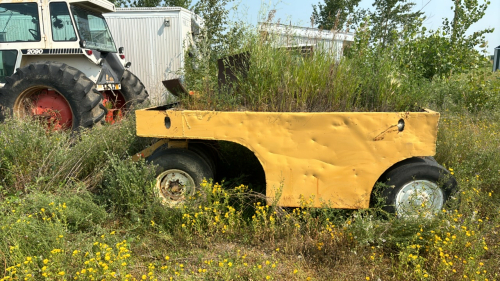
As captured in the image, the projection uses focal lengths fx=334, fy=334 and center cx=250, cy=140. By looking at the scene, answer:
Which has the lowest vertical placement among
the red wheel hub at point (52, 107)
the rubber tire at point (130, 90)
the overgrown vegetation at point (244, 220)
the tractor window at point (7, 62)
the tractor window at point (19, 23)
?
the overgrown vegetation at point (244, 220)

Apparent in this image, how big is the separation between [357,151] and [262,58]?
4.12 ft

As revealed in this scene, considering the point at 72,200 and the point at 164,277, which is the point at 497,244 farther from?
the point at 72,200

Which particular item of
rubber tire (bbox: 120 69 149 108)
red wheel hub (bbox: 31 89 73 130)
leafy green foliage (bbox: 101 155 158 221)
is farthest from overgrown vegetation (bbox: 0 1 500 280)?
rubber tire (bbox: 120 69 149 108)

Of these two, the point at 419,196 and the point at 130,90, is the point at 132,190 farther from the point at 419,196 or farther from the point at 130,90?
the point at 130,90

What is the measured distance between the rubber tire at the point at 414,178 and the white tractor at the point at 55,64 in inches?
174

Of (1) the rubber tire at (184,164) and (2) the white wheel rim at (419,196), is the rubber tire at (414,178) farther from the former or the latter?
(1) the rubber tire at (184,164)

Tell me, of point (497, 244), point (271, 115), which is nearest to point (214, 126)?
point (271, 115)

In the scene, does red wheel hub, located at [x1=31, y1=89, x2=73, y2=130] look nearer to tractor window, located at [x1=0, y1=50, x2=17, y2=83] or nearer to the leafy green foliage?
tractor window, located at [x1=0, y1=50, x2=17, y2=83]

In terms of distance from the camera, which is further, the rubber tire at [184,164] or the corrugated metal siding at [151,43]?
the corrugated metal siding at [151,43]

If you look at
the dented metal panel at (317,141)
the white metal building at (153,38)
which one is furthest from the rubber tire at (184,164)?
the white metal building at (153,38)

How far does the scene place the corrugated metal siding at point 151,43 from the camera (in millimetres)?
10039

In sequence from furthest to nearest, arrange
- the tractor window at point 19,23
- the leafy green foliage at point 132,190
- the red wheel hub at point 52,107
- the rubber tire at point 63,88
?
the tractor window at point 19,23, the red wheel hub at point 52,107, the rubber tire at point 63,88, the leafy green foliage at point 132,190

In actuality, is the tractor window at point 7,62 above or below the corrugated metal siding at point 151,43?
below

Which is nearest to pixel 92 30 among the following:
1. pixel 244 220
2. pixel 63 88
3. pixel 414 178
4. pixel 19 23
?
pixel 19 23
